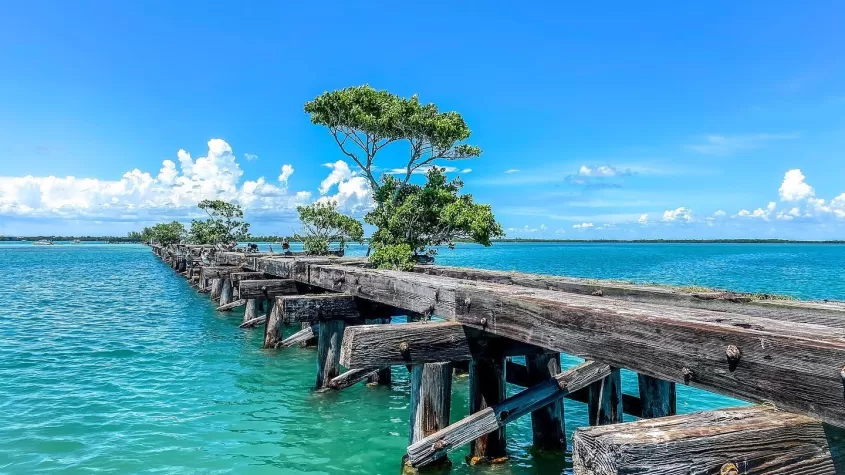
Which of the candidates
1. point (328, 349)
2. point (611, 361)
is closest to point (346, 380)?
point (328, 349)

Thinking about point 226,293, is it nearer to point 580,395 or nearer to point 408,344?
point 580,395

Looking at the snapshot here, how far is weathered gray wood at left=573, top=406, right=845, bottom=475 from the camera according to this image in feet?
7.16

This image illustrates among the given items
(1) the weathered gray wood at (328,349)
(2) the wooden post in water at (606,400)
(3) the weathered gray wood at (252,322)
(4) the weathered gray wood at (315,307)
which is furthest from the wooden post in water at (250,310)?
(2) the wooden post in water at (606,400)

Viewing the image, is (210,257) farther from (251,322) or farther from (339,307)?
(339,307)

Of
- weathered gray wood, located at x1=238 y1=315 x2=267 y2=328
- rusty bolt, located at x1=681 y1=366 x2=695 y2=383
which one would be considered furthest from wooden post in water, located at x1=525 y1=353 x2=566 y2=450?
weathered gray wood, located at x1=238 y1=315 x2=267 y2=328

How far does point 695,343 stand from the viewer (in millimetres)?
2898

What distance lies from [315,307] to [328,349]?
2.00m

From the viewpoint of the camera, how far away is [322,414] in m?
9.23

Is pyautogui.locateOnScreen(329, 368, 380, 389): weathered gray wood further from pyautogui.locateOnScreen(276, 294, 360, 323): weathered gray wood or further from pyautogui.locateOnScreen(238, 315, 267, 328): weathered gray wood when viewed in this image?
pyautogui.locateOnScreen(238, 315, 267, 328): weathered gray wood

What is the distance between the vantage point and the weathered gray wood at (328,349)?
9.74 m

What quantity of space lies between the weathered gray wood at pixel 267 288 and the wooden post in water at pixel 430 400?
20.6 feet

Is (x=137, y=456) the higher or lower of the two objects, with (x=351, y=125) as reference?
lower

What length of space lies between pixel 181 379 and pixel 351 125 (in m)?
12.3

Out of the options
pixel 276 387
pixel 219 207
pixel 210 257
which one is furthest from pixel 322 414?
pixel 219 207
